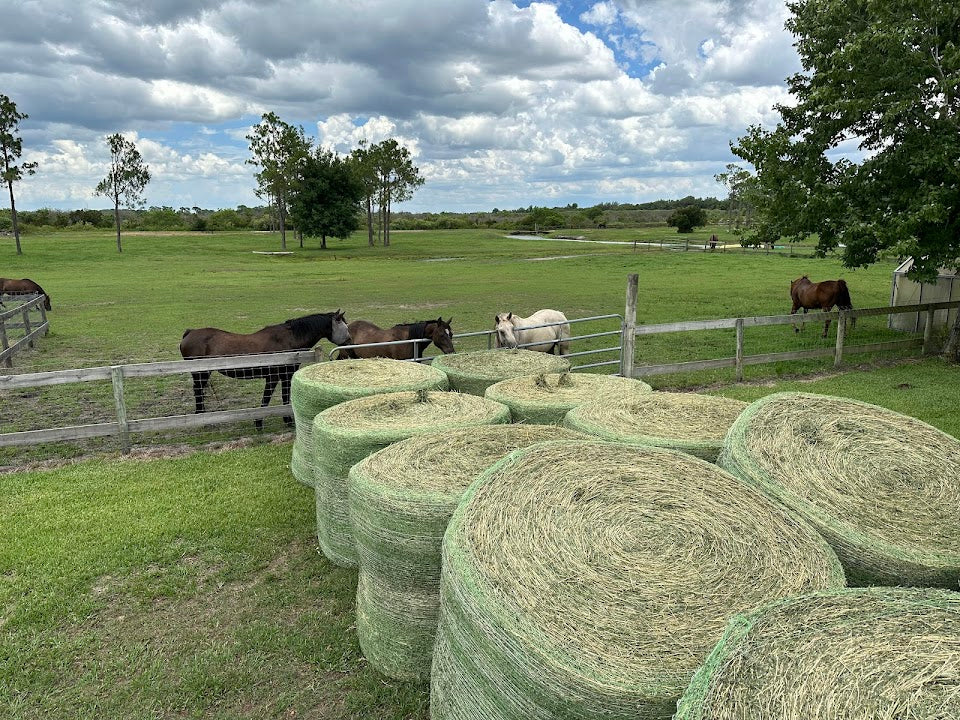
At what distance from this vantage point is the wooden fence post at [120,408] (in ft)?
23.0

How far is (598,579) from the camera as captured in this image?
2.27 meters

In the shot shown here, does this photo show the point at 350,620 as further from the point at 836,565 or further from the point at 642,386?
the point at 642,386

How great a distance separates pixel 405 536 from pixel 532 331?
8567 millimetres

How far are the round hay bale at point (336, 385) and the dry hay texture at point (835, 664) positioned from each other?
3844 mm

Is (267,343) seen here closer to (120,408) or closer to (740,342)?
(120,408)

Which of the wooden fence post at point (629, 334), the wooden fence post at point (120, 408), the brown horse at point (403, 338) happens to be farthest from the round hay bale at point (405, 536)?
the wooden fence post at point (629, 334)

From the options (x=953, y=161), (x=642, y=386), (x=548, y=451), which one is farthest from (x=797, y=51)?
(x=548, y=451)

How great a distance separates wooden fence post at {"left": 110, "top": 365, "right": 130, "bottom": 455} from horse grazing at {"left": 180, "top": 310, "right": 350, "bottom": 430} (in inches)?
51.9

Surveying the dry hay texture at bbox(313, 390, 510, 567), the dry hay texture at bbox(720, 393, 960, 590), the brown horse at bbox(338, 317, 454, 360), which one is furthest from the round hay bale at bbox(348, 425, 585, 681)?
the brown horse at bbox(338, 317, 454, 360)

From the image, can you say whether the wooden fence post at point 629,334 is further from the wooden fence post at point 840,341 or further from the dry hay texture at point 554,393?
the wooden fence post at point 840,341

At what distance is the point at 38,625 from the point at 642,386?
5.18 metres

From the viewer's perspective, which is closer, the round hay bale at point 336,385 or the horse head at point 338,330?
the round hay bale at point 336,385

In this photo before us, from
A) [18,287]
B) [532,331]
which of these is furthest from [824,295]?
[18,287]

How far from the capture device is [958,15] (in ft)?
31.9
